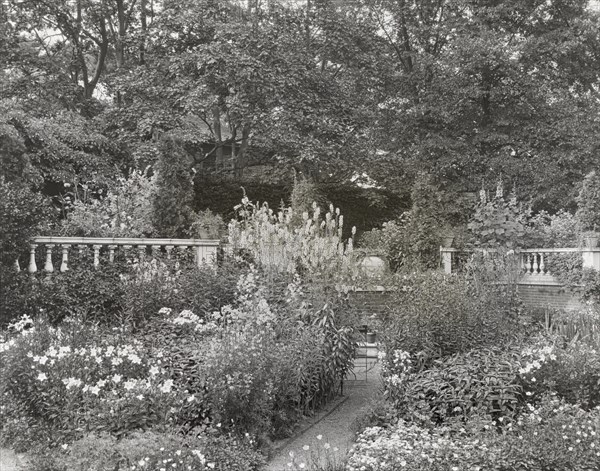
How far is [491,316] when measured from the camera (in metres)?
7.18

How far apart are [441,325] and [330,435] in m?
1.59

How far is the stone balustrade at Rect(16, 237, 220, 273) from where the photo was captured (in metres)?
9.40

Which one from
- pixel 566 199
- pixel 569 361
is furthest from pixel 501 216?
pixel 569 361

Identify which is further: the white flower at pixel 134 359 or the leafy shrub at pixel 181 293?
the leafy shrub at pixel 181 293

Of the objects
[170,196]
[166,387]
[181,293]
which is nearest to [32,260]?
[181,293]

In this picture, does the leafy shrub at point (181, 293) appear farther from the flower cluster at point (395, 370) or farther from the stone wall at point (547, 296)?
the stone wall at point (547, 296)

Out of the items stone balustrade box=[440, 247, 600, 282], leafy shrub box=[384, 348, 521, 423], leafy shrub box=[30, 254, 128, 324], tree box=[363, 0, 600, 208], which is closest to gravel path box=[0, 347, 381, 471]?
leafy shrub box=[384, 348, 521, 423]

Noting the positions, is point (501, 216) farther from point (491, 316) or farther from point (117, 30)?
point (117, 30)

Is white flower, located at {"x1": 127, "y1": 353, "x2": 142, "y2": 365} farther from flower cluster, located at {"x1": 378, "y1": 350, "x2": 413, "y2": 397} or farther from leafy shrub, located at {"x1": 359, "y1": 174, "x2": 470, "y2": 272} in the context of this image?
leafy shrub, located at {"x1": 359, "y1": 174, "x2": 470, "y2": 272}

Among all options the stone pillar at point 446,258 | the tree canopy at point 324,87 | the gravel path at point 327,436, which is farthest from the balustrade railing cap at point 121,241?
the tree canopy at point 324,87

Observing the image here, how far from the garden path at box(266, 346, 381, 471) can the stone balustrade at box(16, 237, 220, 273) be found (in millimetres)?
3237

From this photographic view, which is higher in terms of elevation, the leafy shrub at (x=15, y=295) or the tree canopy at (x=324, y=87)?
the tree canopy at (x=324, y=87)

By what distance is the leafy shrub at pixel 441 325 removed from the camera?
6379 millimetres

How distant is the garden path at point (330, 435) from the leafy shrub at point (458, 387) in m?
0.52
